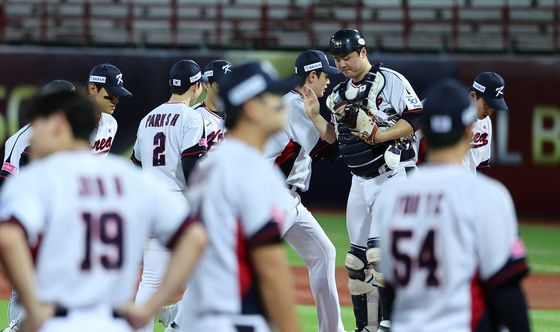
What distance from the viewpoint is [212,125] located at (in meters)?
8.90

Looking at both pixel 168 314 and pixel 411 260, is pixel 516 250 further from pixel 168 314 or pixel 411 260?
pixel 168 314

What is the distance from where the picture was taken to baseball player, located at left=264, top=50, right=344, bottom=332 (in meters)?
8.18

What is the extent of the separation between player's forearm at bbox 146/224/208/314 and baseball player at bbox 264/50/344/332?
407 centimetres

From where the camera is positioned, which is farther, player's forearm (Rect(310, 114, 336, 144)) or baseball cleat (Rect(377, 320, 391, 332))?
player's forearm (Rect(310, 114, 336, 144))

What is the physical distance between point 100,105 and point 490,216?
5.06 metres

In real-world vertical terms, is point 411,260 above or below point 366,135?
above

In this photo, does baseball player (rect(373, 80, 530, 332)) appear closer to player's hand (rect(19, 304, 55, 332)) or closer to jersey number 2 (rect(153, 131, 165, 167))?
player's hand (rect(19, 304, 55, 332))

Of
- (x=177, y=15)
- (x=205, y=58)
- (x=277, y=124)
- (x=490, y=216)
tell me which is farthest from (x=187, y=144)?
(x=177, y=15)

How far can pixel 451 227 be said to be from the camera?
13.3 feet

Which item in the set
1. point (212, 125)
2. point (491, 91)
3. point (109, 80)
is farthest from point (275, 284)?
point (491, 91)

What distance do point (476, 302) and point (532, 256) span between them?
10.7 metres

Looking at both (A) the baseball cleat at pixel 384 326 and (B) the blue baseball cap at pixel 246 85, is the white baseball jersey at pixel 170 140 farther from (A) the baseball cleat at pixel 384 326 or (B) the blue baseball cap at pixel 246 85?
(B) the blue baseball cap at pixel 246 85

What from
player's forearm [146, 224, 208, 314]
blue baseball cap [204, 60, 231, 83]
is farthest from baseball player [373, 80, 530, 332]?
blue baseball cap [204, 60, 231, 83]

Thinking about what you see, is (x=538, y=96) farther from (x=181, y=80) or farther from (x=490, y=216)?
(x=490, y=216)
